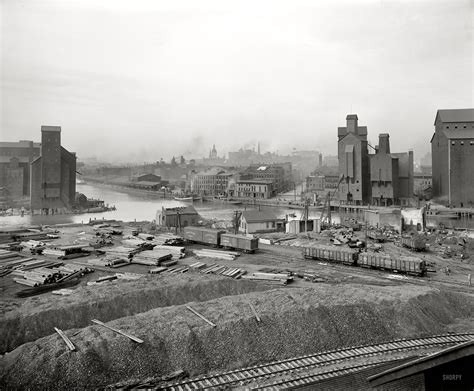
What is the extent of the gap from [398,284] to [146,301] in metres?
14.8

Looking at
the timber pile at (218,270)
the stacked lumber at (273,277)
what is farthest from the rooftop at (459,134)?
the timber pile at (218,270)

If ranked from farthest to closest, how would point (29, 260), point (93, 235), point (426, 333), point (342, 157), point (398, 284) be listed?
1. point (342, 157)
2. point (93, 235)
3. point (29, 260)
4. point (398, 284)
5. point (426, 333)

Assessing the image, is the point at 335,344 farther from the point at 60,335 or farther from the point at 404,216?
the point at 404,216

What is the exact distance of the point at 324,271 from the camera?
85.8 ft

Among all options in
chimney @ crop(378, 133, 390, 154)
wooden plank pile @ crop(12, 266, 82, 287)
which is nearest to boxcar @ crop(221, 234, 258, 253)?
wooden plank pile @ crop(12, 266, 82, 287)

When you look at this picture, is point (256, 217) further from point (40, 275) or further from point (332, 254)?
point (40, 275)

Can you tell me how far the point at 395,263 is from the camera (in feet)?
84.2

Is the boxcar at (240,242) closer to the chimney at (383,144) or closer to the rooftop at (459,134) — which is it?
the chimney at (383,144)

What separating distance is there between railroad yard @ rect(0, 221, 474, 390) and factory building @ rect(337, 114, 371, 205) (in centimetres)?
5141

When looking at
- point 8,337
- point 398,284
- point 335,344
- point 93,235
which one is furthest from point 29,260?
point 398,284

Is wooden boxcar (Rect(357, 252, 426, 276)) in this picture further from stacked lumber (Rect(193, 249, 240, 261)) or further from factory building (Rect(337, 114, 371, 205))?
factory building (Rect(337, 114, 371, 205))

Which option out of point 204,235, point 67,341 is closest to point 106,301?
point 67,341

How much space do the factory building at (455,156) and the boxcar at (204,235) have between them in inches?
2224

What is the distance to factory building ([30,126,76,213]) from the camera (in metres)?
70.3
